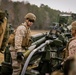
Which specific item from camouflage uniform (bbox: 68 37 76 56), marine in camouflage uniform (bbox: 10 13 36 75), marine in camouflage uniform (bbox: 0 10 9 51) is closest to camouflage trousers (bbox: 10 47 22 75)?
marine in camouflage uniform (bbox: 10 13 36 75)

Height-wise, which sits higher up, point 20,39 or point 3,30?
point 3,30

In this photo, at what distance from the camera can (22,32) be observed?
5.06 metres

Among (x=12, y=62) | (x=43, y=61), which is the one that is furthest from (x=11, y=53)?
→ (x=43, y=61)

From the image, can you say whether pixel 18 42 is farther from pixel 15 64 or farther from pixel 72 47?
pixel 72 47

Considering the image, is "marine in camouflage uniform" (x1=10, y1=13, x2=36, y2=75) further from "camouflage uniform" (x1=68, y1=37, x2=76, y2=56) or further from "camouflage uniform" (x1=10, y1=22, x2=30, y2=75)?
"camouflage uniform" (x1=68, y1=37, x2=76, y2=56)

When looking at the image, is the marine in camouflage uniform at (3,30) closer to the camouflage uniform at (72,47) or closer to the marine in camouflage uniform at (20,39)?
the marine in camouflage uniform at (20,39)

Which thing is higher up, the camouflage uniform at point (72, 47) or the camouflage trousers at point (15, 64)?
the camouflage uniform at point (72, 47)

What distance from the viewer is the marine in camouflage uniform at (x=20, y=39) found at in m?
5.05

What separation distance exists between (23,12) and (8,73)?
4202cm

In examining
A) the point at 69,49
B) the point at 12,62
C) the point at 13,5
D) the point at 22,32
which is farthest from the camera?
the point at 13,5

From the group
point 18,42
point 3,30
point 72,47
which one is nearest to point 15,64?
point 18,42

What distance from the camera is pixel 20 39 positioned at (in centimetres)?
505

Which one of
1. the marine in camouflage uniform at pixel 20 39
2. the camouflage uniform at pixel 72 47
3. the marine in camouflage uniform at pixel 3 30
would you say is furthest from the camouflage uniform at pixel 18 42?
the camouflage uniform at pixel 72 47

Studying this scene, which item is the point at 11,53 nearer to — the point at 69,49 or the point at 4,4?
the point at 69,49
